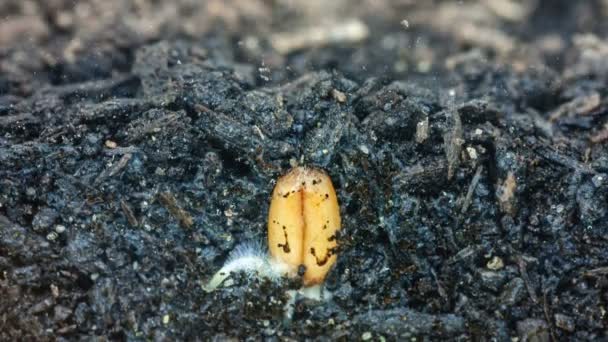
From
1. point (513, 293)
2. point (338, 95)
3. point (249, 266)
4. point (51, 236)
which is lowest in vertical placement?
point (513, 293)

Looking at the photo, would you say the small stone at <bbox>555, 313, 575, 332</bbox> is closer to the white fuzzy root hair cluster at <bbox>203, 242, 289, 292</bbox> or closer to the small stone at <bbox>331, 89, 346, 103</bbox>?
the white fuzzy root hair cluster at <bbox>203, 242, 289, 292</bbox>

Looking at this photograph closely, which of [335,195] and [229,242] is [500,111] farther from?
[229,242]

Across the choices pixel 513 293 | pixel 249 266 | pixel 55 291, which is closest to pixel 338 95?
pixel 249 266

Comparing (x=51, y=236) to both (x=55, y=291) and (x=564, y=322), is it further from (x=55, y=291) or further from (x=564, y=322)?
(x=564, y=322)

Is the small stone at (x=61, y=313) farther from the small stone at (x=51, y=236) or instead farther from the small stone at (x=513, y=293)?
the small stone at (x=513, y=293)

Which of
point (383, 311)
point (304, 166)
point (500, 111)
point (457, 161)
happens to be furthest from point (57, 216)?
point (500, 111)

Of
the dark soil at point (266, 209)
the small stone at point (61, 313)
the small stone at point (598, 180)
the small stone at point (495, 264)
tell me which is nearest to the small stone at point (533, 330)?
the dark soil at point (266, 209)
